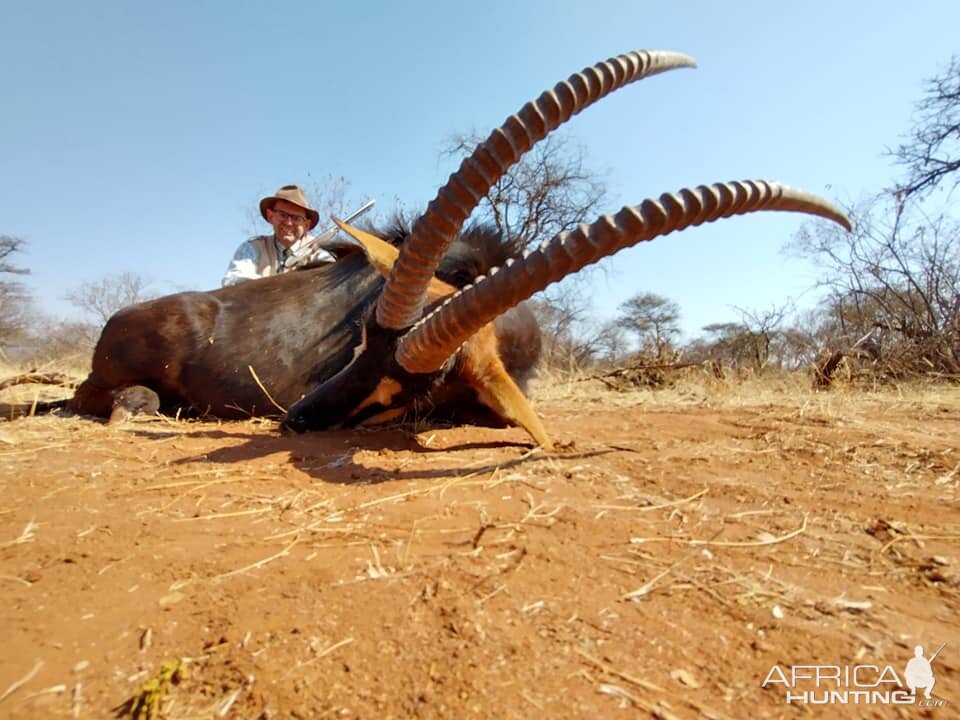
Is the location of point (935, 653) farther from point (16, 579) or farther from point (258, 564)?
point (16, 579)

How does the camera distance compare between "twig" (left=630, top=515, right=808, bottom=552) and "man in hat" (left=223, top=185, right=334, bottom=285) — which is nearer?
"twig" (left=630, top=515, right=808, bottom=552)

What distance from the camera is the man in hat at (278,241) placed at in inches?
249

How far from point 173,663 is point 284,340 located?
138 inches

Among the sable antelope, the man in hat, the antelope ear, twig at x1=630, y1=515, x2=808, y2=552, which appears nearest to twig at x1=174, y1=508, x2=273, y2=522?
the sable antelope

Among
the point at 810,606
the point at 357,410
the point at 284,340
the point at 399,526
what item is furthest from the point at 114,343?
the point at 810,606

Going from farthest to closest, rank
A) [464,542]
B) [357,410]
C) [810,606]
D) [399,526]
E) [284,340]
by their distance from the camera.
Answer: [284,340], [357,410], [399,526], [464,542], [810,606]

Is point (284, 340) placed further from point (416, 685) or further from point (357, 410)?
point (416, 685)

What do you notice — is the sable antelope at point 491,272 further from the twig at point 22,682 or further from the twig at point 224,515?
the twig at point 22,682

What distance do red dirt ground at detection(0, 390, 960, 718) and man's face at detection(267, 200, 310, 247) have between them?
14.2 feet

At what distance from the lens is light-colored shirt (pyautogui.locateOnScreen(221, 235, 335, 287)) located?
634 cm

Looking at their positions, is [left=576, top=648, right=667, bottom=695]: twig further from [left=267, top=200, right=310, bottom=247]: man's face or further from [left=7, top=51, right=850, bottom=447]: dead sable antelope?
[left=267, top=200, right=310, bottom=247]: man's face

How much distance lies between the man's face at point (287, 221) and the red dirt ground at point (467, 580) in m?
4.32

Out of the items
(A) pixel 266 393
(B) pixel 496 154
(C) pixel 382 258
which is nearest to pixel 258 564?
(B) pixel 496 154

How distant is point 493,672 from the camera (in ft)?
3.44
